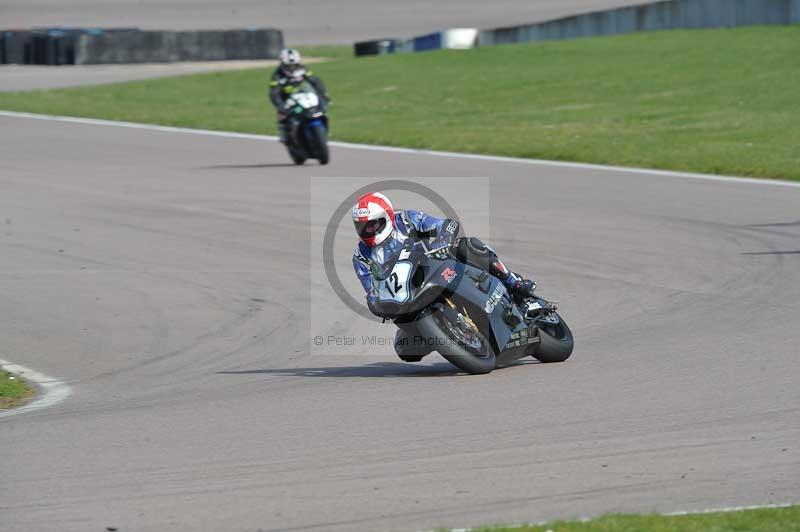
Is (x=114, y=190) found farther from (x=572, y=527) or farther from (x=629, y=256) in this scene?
(x=572, y=527)

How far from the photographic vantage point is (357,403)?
8773 mm

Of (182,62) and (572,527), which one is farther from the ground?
(182,62)

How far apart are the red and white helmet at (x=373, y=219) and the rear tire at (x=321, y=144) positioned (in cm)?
1311

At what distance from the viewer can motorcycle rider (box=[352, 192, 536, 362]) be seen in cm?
906

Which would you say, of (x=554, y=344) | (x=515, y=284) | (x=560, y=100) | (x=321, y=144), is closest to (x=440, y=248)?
(x=515, y=284)

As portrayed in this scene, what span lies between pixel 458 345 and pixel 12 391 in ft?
10.4

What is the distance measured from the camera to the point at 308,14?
2190 inches

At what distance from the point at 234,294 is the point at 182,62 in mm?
32559

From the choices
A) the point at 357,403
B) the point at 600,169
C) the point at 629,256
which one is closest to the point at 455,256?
the point at 357,403

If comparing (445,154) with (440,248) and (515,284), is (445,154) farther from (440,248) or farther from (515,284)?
(440,248)

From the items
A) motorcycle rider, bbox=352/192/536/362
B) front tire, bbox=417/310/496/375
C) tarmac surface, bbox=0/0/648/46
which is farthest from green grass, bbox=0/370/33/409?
tarmac surface, bbox=0/0/648/46

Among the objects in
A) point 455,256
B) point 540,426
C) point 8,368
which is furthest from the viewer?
point 8,368

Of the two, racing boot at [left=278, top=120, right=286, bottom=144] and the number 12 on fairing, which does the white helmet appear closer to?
racing boot at [left=278, top=120, right=286, bottom=144]

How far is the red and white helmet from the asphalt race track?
1014 millimetres
